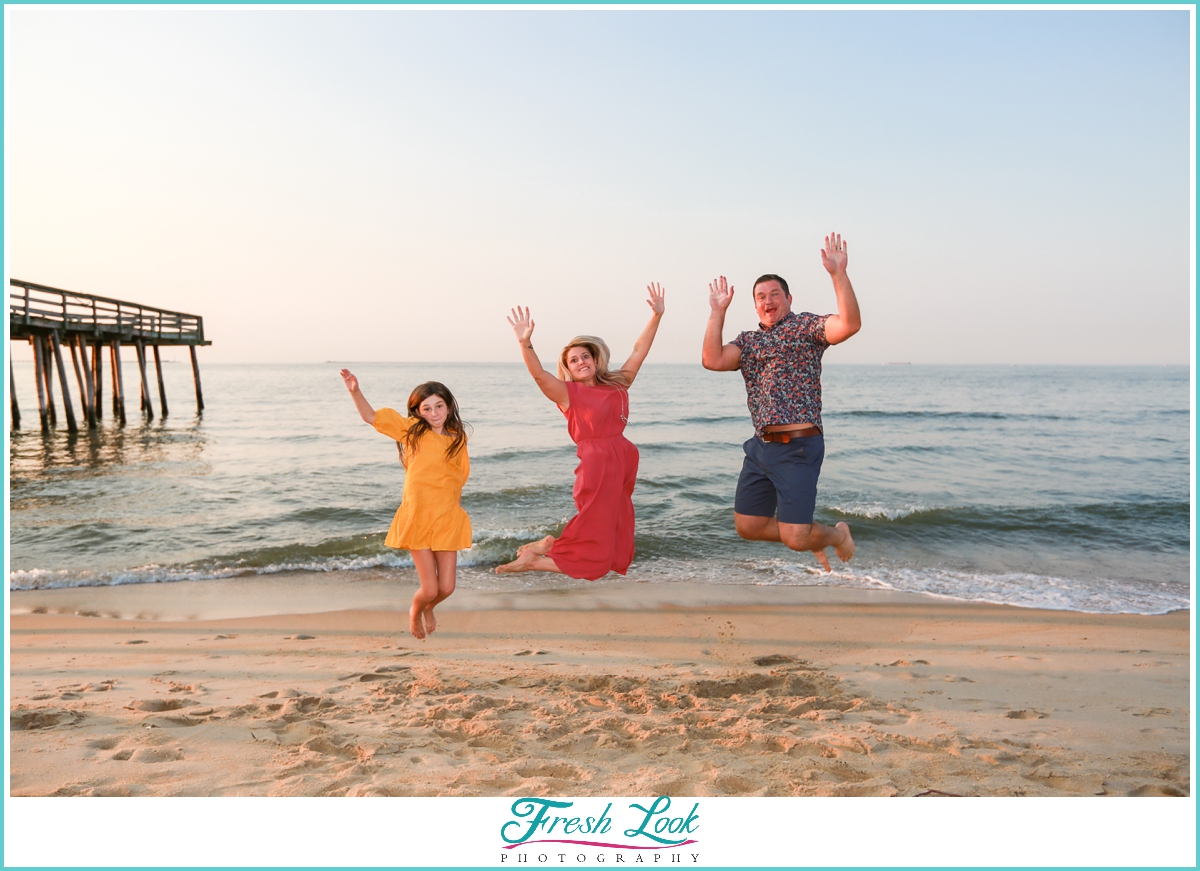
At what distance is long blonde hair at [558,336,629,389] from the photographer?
4449mm

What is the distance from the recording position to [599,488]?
4348mm

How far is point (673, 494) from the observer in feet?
47.0

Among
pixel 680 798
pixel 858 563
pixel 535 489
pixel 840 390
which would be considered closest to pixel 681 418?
pixel 535 489

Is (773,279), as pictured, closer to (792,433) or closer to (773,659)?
(792,433)

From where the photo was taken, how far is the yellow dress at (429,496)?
13.9 ft

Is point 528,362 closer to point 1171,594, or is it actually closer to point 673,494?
point 1171,594

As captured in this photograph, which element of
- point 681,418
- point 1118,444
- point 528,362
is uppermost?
point 528,362

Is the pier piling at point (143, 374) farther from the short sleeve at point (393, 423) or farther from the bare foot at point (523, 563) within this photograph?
the bare foot at point (523, 563)

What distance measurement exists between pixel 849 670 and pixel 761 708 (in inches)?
52.6

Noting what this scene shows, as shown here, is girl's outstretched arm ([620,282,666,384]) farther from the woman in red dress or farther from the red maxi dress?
the red maxi dress

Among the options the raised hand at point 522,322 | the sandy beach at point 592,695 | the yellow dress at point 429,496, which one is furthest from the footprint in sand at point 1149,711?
the raised hand at point 522,322

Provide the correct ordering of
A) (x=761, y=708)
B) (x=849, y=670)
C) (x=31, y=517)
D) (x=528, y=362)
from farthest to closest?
(x=31, y=517)
(x=849, y=670)
(x=761, y=708)
(x=528, y=362)

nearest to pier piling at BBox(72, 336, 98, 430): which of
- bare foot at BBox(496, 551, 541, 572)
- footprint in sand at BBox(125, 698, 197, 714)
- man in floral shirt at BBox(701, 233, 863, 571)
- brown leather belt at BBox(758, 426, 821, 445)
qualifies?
footprint in sand at BBox(125, 698, 197, 714)

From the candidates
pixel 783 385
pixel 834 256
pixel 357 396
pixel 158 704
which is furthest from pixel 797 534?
pixel 158 704
